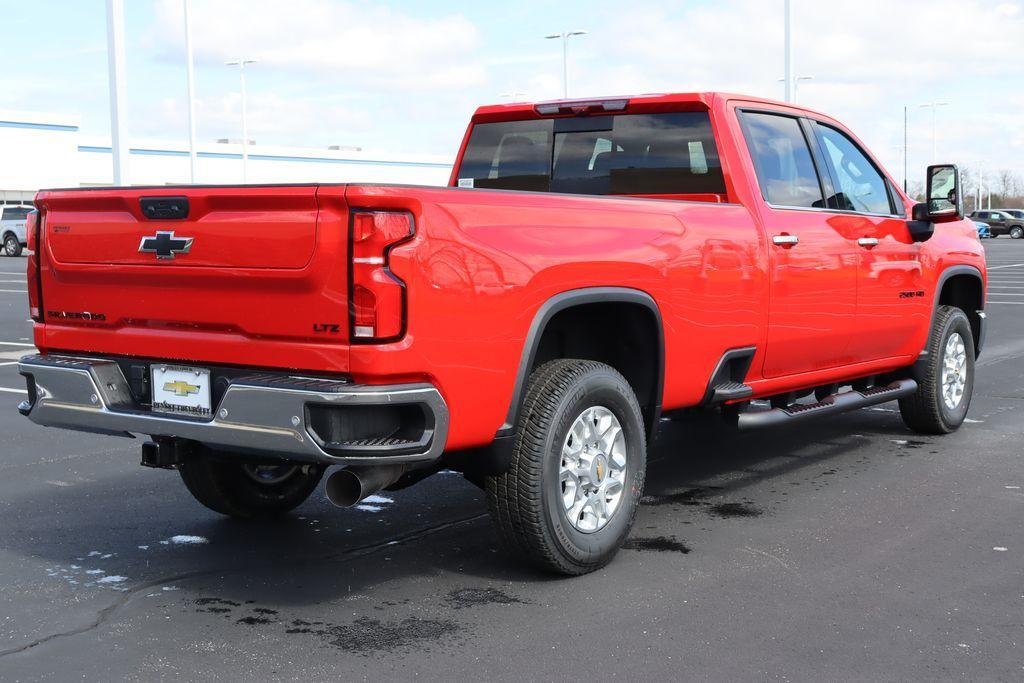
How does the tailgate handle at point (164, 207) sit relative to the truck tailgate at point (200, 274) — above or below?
above

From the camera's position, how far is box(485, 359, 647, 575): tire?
463 cm

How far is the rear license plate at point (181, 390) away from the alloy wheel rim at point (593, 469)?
4.48 ft

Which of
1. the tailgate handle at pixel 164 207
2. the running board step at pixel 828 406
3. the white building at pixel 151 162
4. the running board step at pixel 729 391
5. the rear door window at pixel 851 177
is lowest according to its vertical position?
the running board step at pixel 828 406

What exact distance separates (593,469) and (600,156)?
2.14m

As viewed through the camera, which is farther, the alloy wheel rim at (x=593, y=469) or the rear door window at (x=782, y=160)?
the rear door window at (x=782, y=160)

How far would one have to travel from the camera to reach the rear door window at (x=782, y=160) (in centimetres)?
623

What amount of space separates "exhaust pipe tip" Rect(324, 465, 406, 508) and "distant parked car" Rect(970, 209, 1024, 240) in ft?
216

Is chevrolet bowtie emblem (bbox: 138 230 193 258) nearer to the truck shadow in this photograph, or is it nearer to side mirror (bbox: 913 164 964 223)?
the truck shadow

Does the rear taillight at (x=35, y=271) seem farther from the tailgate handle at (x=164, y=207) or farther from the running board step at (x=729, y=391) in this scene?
the running board step at (x=729, y=391)

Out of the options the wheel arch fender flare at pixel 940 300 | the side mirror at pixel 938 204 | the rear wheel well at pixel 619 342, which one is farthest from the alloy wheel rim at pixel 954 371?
the rear wheel well at pixel 619 342

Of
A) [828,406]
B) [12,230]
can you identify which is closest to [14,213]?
[12,230]

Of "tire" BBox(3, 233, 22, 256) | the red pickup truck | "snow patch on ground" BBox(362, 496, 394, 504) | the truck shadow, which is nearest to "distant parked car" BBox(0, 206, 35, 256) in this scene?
"tire" BBox(3, 233, 22, 256)

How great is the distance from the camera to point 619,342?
5355mm

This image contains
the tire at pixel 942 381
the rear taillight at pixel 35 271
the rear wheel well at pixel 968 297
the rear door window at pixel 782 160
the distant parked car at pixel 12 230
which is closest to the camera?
the rear taillight at pixel 35 271
